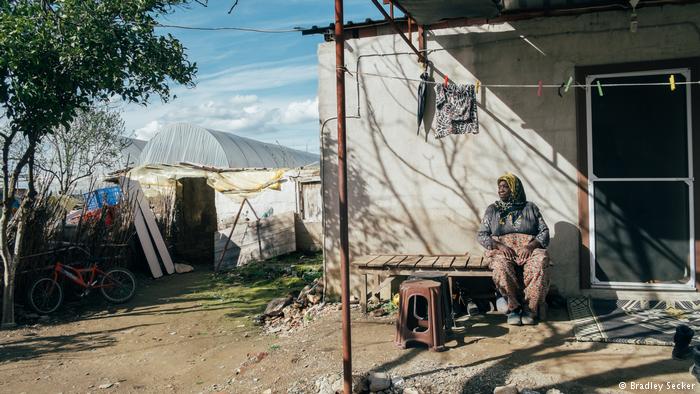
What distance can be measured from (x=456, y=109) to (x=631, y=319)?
2731 millimetres

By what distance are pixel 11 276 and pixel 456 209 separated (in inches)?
227

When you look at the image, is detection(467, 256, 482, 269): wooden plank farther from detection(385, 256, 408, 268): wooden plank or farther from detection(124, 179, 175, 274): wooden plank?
detection(124, 179, 175, 274): wooden plank

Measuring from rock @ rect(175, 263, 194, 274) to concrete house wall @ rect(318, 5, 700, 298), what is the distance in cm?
554

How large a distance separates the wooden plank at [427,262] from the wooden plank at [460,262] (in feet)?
0.74

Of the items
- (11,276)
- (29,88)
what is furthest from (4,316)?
(29,88)

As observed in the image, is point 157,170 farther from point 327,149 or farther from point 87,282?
point 327,149

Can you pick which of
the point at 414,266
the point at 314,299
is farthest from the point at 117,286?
the point at 414,266

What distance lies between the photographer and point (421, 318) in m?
4.99

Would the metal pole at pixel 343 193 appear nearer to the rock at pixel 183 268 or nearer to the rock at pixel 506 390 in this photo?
the rock at pixel 506 390

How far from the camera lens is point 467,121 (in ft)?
19.6

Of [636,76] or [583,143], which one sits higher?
[636,76]

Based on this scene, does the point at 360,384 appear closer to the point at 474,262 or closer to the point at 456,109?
the point at 474,262

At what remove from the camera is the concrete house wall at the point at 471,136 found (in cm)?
581

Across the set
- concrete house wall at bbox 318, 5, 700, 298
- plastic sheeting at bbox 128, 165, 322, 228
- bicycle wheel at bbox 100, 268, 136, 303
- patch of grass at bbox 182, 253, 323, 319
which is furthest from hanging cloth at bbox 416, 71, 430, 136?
plastic sheeting at bbox 128, 165, 322, 228
